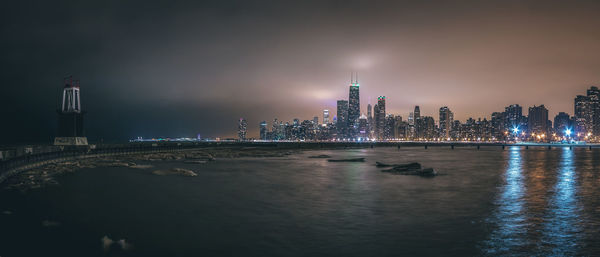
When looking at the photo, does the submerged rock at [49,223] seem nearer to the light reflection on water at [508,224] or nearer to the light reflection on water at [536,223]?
the light reflection on water at [536,223]

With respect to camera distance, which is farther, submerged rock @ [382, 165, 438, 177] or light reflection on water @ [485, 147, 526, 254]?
submerged rock @ [382, 165, 438, 177]

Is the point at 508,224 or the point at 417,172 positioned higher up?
the point at 417,172

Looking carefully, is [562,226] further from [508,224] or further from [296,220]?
[296,220]

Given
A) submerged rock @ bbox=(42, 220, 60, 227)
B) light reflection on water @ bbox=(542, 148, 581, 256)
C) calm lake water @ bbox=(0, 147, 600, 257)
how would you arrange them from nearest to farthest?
calm lake water @ bbox=(0, 147, 600, 257) < light reflection on water @ bbox=(542, 148, 581, 256) < submerged rock @ bbox=(42, 220, 60, 227)

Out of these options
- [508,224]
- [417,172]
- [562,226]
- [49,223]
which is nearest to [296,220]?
[508,224]

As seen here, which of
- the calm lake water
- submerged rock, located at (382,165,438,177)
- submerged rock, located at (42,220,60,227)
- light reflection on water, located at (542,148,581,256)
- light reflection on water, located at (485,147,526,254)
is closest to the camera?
the calm lake water

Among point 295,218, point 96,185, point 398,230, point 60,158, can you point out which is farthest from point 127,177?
point 398,230

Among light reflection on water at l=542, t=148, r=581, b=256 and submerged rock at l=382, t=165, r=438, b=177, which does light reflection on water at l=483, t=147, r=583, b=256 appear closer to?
light reflection on water at l=542, t=148, r=581, b=256

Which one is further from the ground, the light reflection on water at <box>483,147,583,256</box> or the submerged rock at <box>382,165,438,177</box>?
the submerged rock at <box>382,165,438,177</box>

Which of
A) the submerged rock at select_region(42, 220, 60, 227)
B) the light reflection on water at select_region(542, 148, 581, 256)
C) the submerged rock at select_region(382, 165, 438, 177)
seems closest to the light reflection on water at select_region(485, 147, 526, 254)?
the light reflection on water at select_region(542, 148, 581, 256)
